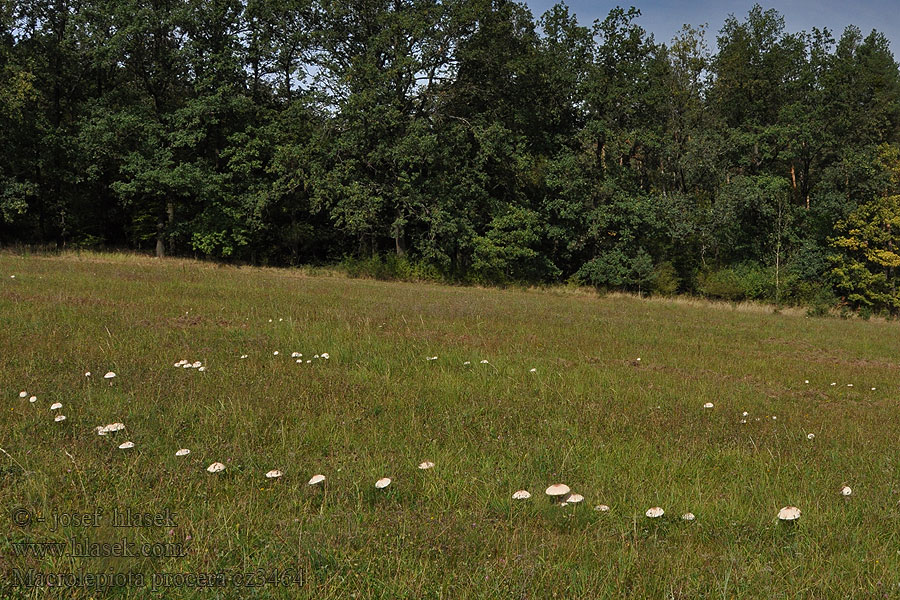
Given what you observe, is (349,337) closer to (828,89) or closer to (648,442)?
(648,442)

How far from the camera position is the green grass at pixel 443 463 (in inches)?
119

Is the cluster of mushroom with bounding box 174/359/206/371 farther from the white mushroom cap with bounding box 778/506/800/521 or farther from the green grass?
the white mushroom cap with bounding box 778/506/800/521

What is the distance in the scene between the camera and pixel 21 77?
1075 inches

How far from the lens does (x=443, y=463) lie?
442 cm

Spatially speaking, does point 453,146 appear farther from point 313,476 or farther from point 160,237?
point 313,476

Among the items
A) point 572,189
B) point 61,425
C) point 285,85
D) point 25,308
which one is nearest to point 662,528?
point 61,425

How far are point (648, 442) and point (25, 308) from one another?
11.0m

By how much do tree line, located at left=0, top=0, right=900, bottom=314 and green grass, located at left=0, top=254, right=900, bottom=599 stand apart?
23.0 metres

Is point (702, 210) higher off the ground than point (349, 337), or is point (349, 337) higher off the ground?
point (702, 210)
